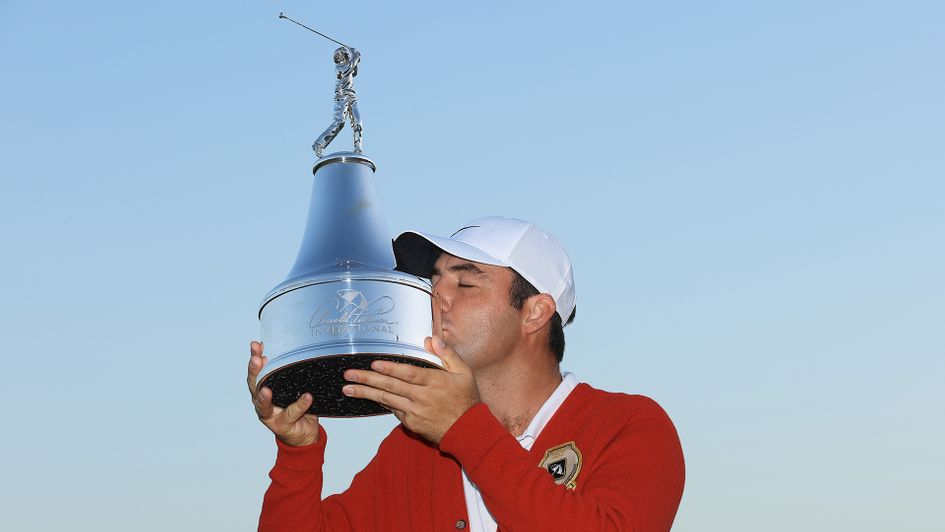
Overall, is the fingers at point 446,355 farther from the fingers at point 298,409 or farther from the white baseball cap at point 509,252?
the white baseball cap at point 509,252

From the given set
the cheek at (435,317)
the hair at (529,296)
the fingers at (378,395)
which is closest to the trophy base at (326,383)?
the fingers at (378,395)

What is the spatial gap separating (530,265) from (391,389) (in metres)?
2.16

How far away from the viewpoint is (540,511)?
5.19m

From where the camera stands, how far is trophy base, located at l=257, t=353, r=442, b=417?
510 cm

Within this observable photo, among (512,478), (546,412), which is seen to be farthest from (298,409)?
(546,412)

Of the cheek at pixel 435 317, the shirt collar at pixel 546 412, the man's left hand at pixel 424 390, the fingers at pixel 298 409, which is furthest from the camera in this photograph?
the shirt collar at pixel 546 412

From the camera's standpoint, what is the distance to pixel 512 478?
524 cm

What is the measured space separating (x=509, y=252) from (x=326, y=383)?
71.5 inches

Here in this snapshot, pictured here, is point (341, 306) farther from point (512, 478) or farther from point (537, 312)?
point (537, 312)

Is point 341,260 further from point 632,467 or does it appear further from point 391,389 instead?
point 632,467

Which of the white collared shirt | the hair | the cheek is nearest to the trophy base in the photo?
the cheek

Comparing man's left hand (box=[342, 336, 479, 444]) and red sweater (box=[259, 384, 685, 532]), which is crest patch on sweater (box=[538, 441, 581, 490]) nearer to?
red sweater (box=[259, 384, 685, 532])

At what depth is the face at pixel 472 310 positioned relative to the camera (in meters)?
6.79

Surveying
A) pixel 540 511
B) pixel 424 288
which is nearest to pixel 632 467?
pixel 540 511
